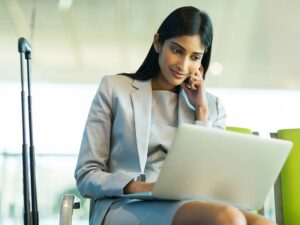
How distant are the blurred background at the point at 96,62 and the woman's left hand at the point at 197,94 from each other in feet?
6.04

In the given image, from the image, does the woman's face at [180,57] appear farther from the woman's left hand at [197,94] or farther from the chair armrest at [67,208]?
the chair armrest at [67,208]

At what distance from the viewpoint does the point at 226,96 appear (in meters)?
3.72

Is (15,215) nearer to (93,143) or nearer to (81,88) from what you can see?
(81,88)

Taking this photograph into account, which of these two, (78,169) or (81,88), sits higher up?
(78,169)

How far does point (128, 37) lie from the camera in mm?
3682

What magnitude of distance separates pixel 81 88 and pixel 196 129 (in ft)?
9.74

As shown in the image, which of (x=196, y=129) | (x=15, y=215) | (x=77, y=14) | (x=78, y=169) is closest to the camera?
(x=196, y=129)

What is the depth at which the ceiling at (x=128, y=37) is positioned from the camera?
344 cm

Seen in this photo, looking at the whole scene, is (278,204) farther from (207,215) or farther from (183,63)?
(207,215)

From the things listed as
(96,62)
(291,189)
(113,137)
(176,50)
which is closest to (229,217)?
(113,137)

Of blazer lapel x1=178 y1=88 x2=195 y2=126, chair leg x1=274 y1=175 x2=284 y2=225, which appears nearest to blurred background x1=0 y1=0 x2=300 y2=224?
chair leg x1=274 y1=175 x2=284 y2=225

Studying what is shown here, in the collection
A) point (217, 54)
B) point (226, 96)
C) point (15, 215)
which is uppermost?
point (217, 54)

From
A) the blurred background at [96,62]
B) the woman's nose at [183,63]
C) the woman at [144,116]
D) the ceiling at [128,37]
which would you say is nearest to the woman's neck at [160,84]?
the woman at [144,116]

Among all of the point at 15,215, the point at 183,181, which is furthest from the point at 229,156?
the point at 15,215
